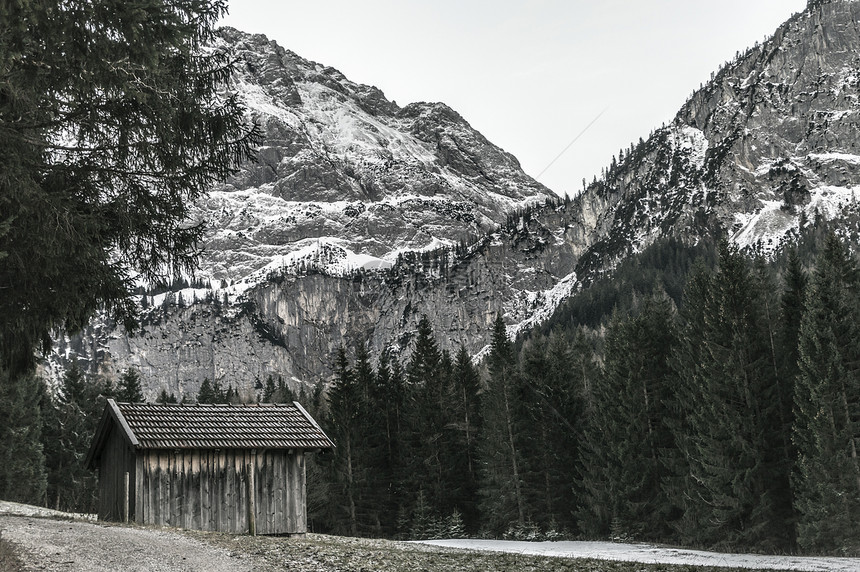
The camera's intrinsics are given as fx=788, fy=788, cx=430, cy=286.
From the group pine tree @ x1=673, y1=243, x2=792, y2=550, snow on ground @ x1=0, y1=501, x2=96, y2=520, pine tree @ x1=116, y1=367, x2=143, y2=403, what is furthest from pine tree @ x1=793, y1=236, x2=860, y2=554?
pine tree @ x1=116, y1=367, x2=143, y2=403

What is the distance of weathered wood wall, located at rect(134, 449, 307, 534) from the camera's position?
23656mm

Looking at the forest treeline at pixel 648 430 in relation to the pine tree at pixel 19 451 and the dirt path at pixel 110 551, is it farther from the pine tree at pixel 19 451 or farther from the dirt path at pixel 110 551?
the dirt path at pixel 110 551

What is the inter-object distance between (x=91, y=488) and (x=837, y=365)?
2100 inches

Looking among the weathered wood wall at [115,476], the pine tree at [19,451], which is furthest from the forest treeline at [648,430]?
the weathered wood wall at [115,476]

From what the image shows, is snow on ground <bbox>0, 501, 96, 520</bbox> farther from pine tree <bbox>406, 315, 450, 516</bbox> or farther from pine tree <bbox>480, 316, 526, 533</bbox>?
pine tree <bbox>480, 316, 526, 533</bbox>

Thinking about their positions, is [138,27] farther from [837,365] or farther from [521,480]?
[521,480]

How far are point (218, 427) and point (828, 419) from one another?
24814 mm

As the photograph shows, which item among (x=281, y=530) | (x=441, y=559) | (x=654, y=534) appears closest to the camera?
(x=441, y=559)

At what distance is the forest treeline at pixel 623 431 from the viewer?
34.1 m

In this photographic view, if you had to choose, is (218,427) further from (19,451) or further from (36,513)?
(19,451)

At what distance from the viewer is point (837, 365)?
3341 centimetres

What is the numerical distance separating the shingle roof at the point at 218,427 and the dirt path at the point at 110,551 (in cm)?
625

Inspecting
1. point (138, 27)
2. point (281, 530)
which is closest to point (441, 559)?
point (281, 530)

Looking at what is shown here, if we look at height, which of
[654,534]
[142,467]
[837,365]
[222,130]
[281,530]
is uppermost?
[222,130]
